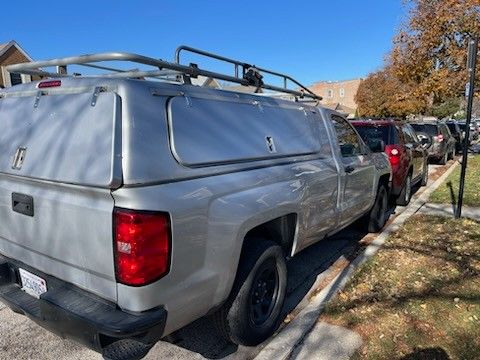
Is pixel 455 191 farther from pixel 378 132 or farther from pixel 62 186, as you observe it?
pixel 62 186

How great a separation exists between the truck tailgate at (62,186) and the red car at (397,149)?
5636 mm

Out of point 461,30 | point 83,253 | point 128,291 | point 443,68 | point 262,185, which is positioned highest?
point 461,30

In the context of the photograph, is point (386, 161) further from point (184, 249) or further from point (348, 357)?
point (184, 249)

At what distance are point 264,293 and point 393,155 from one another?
4.78 m

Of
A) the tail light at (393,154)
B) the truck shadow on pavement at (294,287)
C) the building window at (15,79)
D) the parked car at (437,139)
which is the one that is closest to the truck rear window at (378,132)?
the tail light at (393,154)

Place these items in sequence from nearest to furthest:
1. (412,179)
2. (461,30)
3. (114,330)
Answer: (114,330), (412,179), (461,30)

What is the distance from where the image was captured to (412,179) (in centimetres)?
850

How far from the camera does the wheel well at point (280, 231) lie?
332 cm

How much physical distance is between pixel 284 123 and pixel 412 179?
224 inches

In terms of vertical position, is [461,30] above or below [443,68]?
above

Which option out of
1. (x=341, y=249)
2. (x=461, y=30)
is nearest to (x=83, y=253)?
(x=341, y=249)

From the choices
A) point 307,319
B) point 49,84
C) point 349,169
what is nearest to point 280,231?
point 307,319

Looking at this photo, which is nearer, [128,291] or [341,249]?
[128,291]

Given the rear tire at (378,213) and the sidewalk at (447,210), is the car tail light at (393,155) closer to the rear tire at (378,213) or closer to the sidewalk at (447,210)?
the rear tire at (378,213)
